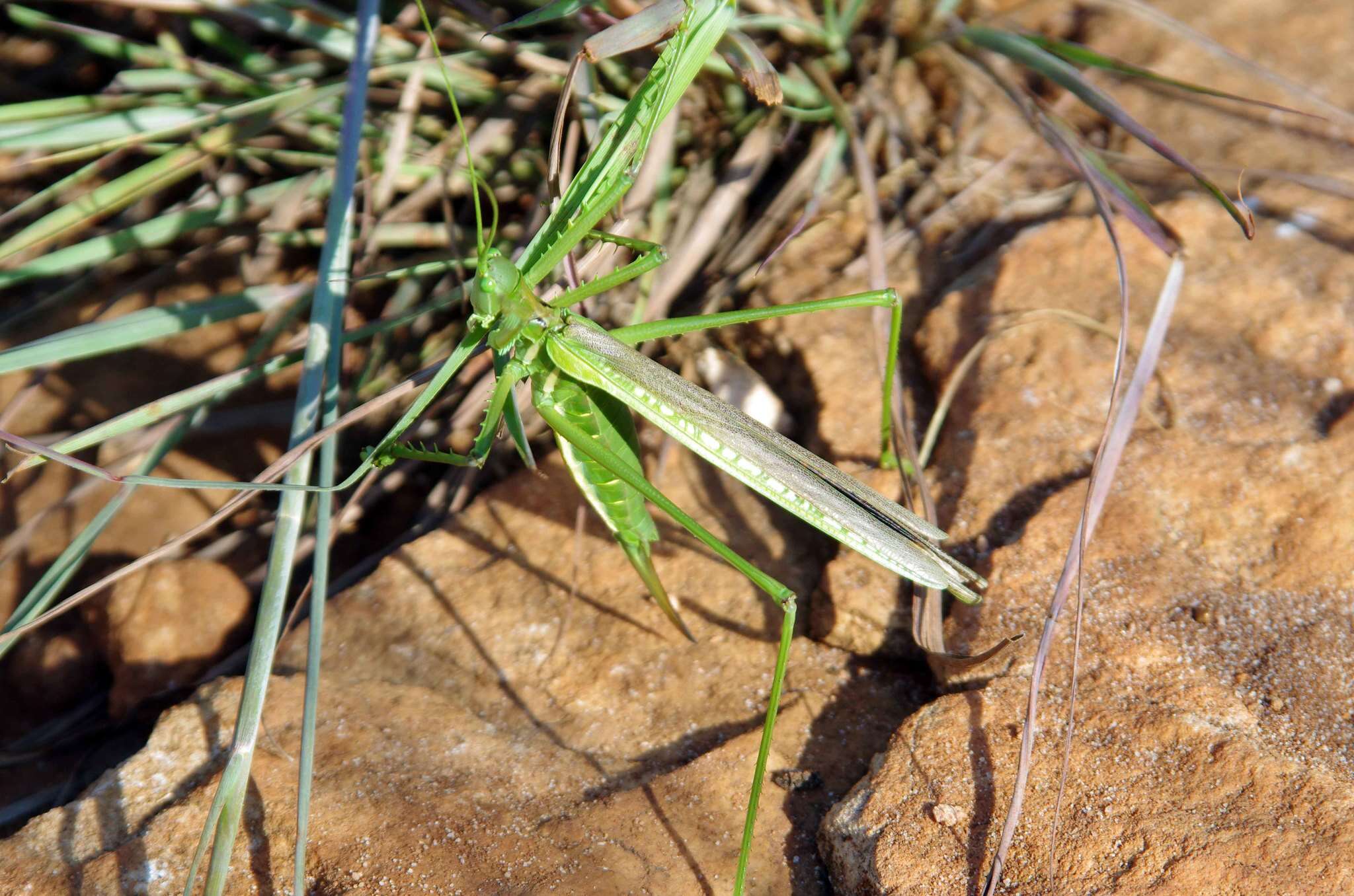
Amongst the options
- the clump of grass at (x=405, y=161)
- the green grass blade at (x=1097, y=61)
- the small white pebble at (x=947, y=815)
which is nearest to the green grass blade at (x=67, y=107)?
the clump of grass at (x=405, y=161)

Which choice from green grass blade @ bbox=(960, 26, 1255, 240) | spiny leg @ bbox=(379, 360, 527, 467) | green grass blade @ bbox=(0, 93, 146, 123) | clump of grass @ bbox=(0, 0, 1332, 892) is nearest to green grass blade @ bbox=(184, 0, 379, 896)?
clump of grass @ bbox=(0, 0, 1332, 892)

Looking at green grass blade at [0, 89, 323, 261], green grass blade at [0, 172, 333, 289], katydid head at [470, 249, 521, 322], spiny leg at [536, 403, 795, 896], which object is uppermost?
green grass blade at [0, 89, 323, 261]

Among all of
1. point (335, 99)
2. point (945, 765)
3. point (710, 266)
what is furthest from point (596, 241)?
point (945, 765)

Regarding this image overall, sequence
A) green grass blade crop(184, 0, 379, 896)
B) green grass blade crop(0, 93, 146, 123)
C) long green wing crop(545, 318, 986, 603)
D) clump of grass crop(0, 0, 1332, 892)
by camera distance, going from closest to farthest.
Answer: green grass blade crop(184, 0, 379, 896) < long green wing crop(545, 318, 986, 603) < clump of grass crop(0, 0, 1332, 892) < green grass blade crop(0, 93, 146, 123)

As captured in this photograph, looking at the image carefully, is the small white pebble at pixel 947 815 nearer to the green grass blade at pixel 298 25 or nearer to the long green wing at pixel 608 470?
the long green wing at pixel 608 470

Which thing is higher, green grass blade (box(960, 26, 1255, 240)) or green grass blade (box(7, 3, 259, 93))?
green grass blade (box(7, 3, 259, 93))

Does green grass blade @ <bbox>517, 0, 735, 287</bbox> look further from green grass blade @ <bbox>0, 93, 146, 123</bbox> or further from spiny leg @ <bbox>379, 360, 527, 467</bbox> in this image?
green grass blade @ <bbox>0, 93, 146, 123</bbox>
